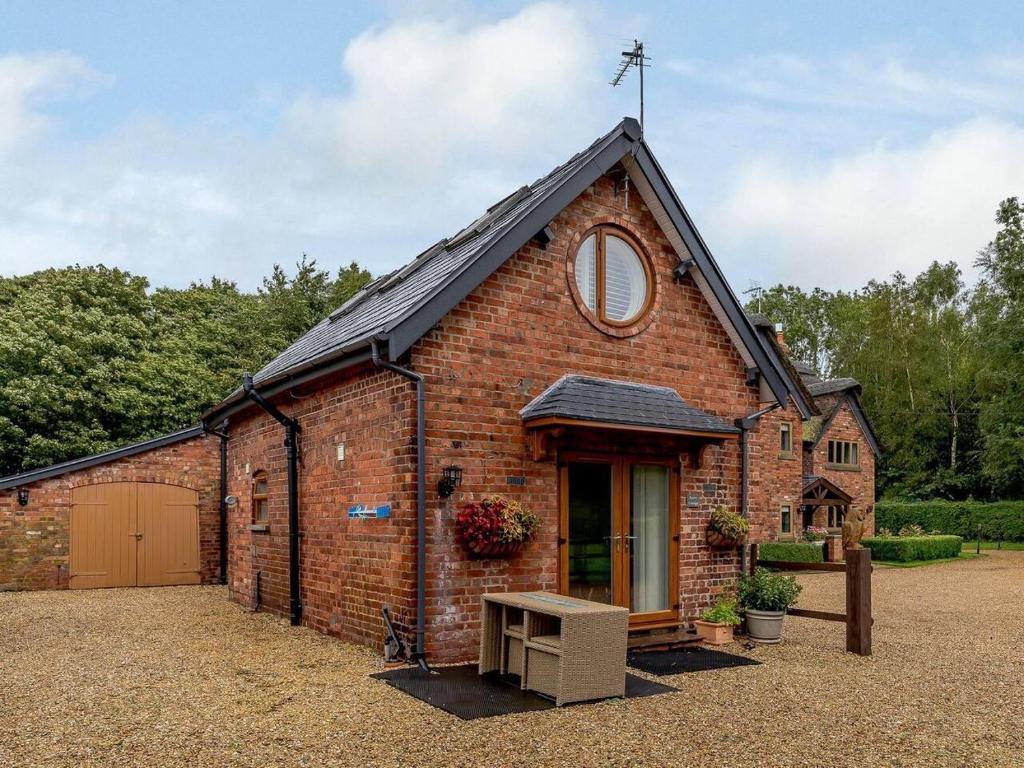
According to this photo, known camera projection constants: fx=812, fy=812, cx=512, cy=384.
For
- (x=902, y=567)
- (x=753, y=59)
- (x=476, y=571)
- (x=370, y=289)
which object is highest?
(x=753, y=59)

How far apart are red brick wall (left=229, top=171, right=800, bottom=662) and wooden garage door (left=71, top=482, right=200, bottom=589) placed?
21.6 feet

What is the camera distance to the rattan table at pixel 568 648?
6746 millimetres

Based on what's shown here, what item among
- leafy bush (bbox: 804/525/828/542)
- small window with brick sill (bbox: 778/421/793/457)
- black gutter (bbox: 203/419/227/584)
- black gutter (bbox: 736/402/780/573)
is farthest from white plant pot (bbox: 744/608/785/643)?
small window with brick sill (bbox: 778/421/793/457)

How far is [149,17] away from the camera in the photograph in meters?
10.2

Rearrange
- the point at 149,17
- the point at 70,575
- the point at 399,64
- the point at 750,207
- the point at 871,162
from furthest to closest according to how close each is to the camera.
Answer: the point at 750,207, the point at 871,162, the point at 70,575, the point at 399,64, the point at 149,17

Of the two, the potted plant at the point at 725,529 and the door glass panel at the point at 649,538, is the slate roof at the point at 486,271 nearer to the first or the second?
the potted plant at the point at 725,529

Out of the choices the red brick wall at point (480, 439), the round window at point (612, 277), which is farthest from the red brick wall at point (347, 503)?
the round window at point (612, 277)

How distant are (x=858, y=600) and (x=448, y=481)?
4848mm

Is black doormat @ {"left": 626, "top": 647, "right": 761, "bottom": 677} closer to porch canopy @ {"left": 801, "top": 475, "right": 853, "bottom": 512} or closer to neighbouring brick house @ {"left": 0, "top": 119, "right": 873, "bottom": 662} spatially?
neighbouring brick house @ {"left": 0, "top": 119, "right": 873, "bottom": 662}

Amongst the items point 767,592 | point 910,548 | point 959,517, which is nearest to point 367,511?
point 767,592

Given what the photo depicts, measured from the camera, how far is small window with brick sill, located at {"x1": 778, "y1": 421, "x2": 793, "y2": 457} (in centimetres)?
2975

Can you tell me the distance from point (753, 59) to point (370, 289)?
727cm

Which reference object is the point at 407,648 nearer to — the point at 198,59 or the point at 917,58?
the point at 198,59

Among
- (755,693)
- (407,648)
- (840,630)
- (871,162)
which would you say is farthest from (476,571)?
(871,162)
